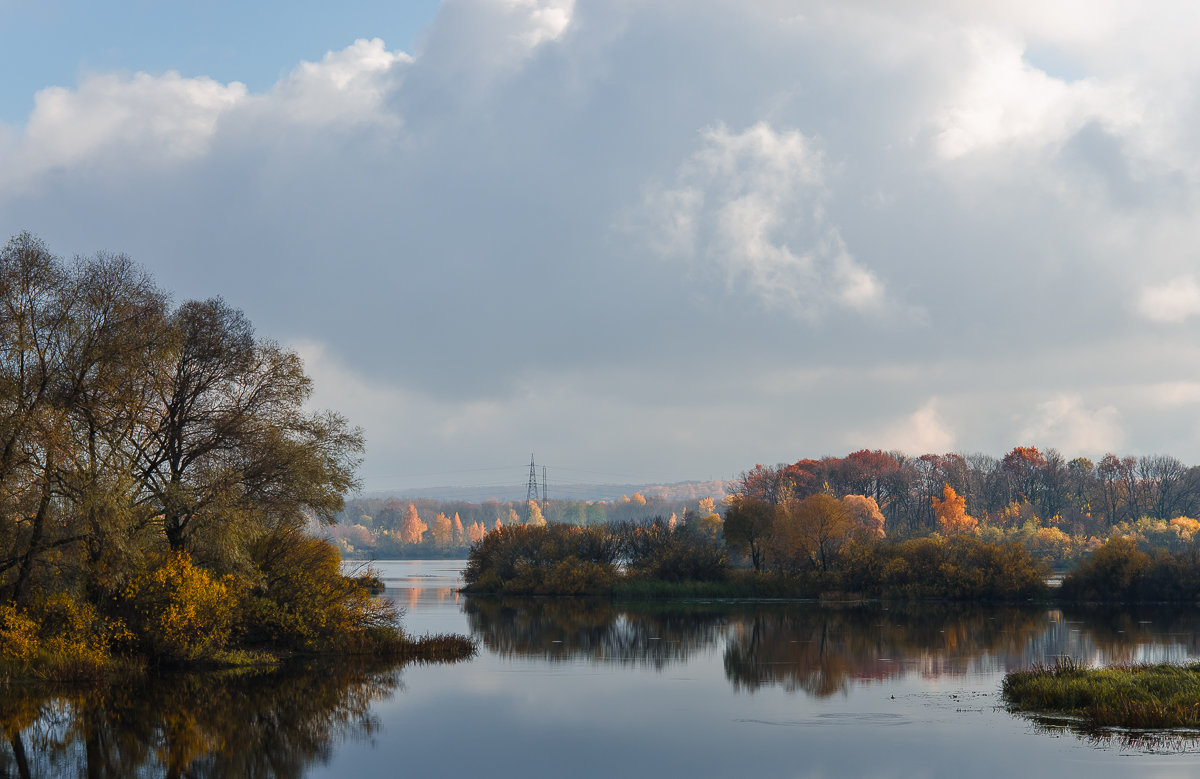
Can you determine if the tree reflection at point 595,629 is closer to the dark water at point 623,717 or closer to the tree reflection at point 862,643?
the dark water at point 623,717

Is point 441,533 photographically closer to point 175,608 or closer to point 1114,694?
point 175,608

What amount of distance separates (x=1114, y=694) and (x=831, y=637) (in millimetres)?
18988

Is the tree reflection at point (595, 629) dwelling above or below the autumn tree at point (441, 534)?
below

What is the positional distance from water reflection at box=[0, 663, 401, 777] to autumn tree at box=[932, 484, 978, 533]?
77953mm

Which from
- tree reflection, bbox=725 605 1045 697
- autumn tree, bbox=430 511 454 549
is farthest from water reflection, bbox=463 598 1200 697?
autumn tree, bbox=430 511 454 549

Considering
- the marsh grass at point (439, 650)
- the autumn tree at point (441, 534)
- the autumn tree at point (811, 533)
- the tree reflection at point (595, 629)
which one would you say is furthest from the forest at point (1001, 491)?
the autumn tree at point (441, 534)

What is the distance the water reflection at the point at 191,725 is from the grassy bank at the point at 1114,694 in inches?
597

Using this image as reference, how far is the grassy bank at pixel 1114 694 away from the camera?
21.6 meters

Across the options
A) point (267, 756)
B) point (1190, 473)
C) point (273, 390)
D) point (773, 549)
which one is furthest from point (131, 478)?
point (1190, 473)

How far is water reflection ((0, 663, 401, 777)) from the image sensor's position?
19250 millimetres

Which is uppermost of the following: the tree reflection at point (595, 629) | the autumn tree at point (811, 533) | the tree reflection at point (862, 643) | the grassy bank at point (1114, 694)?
the autumn tree at point (811, 533)

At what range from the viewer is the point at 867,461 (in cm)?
11712

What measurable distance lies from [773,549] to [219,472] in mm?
44058

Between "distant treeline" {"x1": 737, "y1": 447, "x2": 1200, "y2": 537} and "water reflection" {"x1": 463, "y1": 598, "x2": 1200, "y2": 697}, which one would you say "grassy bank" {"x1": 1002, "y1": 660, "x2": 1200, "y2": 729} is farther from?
"distant treeline" {"x1": 737, "y1": 447, "x2": 1200, "y2": 537}
